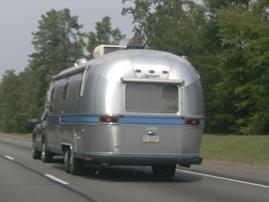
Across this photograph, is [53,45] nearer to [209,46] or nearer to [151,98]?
[209,46]

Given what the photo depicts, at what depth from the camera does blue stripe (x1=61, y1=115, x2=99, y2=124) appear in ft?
56.0

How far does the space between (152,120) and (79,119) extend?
2.04 metres

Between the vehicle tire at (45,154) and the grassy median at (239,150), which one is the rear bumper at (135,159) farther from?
the grassy median at (239,150)

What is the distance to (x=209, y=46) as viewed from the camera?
62.4 metres

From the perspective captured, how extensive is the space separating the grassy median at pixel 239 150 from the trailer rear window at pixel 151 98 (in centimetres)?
845

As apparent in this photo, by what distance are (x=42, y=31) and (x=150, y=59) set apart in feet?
338

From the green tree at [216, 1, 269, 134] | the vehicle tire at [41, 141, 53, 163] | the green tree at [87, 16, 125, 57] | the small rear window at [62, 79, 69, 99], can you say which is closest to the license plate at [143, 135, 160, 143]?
the small rear window at [62, 79, 69, 99]

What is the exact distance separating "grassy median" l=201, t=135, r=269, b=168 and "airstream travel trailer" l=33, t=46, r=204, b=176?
823cm

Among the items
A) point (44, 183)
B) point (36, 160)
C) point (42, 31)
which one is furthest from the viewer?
point (42, 31)

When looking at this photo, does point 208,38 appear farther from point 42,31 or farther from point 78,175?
point 42,31

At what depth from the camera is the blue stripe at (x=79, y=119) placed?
1708 cm

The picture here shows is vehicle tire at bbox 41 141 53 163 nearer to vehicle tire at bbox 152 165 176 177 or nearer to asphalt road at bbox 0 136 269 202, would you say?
asphalt road at bbox 0 136 269 202

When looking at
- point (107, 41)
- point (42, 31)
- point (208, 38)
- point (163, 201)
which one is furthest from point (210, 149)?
point (42, 31)

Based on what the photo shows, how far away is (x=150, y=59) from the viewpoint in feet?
57.2
